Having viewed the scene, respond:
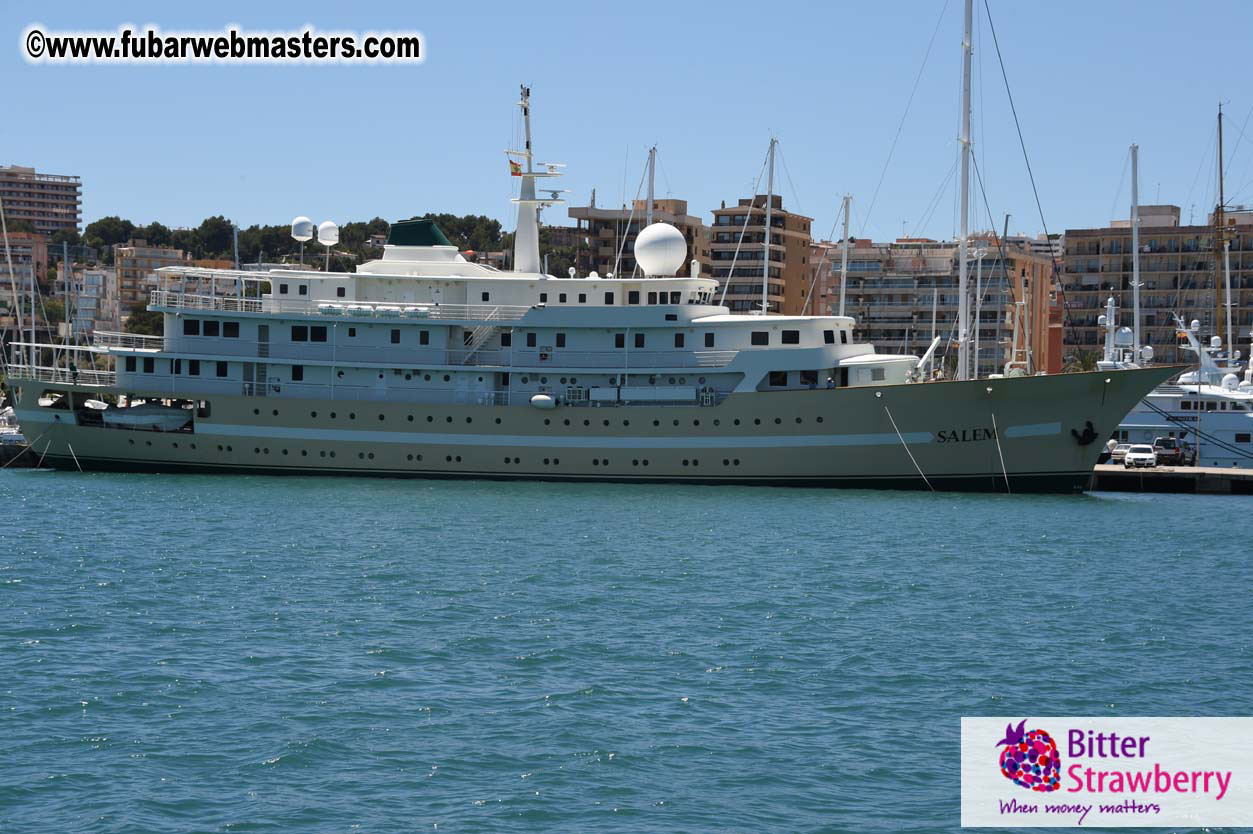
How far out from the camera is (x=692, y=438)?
3528 cm

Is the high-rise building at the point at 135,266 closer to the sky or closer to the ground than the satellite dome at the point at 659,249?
closer to the sky

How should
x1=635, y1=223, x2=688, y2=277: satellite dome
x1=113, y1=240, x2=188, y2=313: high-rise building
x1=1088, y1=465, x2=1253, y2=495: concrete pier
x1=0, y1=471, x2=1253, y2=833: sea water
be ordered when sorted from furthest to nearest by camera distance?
1. x1=113, y1=240, x2=188, y2=313: high-rise building
2. x1=1088, y1=465, x2=1253, y2=495: concrete pier
3. x1=635, y1=223, x2=688, y2=277: satellite dome
4. x1=0, y1=471, x2=1253, y2=833: sea water

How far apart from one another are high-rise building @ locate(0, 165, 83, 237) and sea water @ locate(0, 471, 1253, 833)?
134 m

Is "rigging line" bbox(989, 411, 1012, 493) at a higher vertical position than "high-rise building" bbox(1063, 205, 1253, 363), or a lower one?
lower

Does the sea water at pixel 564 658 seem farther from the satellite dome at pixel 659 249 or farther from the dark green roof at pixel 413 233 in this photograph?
the dark green roof at pixel 413 233

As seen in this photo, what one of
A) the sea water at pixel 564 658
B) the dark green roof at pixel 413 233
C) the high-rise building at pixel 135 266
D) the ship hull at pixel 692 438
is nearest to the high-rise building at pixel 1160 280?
the ship hull at pixel 692 438

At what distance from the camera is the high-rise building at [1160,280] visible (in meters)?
84.2

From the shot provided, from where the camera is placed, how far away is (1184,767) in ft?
42.4

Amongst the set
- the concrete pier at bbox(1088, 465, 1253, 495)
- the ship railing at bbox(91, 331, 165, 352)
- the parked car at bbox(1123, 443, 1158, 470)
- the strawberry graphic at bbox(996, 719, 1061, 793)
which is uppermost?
the ship railing at bbox(91, 331, 165, 352)

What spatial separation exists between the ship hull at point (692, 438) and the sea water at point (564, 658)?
448 centimetres

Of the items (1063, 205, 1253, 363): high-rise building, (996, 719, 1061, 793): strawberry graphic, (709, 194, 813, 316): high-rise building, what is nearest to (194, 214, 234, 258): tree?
(709, 194, 813, 316): high-rise building

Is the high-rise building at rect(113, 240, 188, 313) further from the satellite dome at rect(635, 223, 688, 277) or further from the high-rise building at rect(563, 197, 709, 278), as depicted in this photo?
the satellite dome at rect(635, 223, 688, 277)

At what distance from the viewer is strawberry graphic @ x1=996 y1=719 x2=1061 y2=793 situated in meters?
12.1

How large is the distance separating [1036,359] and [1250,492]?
43.3m
